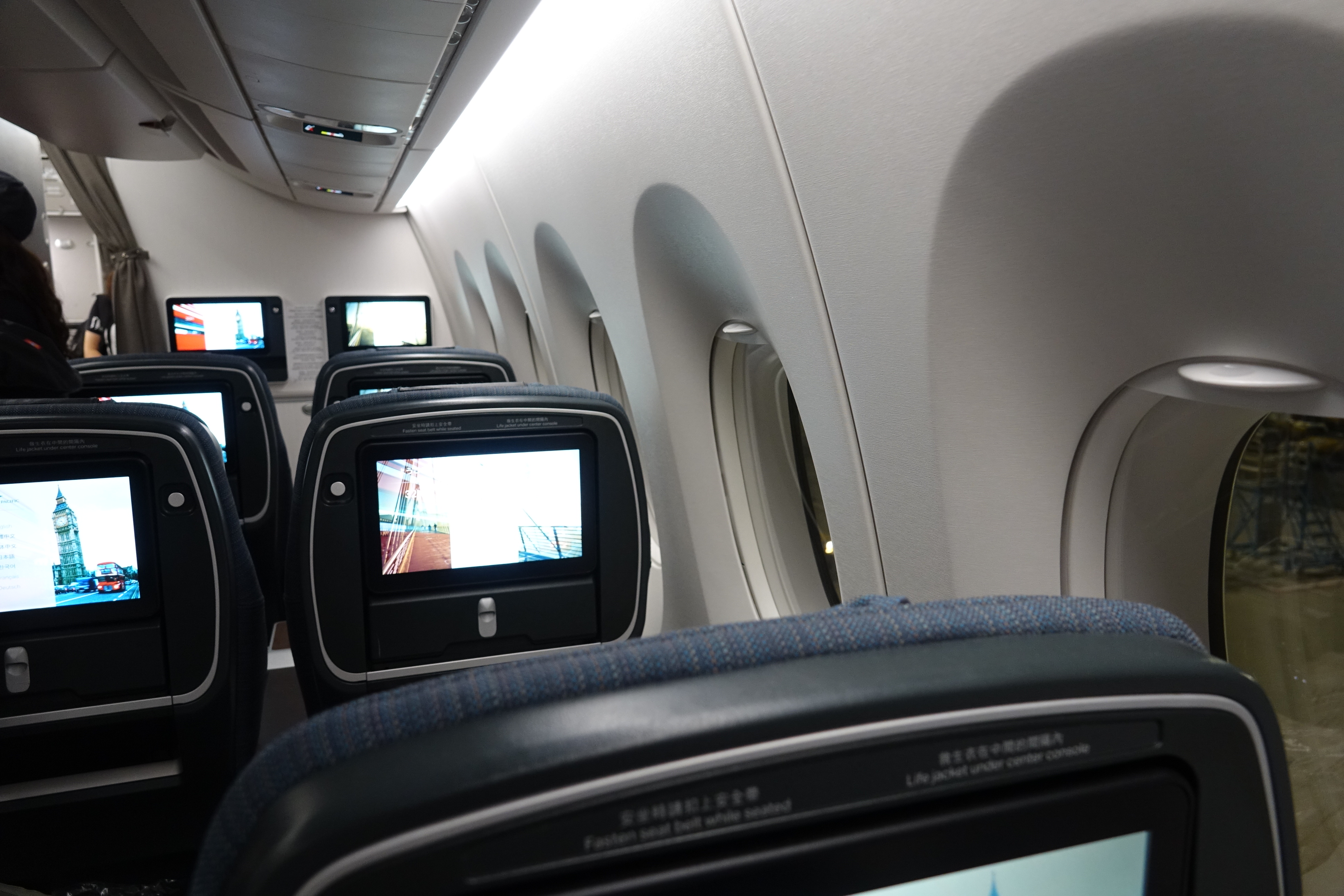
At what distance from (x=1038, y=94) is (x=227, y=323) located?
910 centimetres

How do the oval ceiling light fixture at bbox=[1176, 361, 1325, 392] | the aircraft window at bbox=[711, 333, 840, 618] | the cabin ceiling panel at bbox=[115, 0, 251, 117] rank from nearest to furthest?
the oval ceiling light fixture at bbox=[1176, 361, 1325, 392] < the cabin ceiling panel at bbox=[115, 0, 251, 117] < the aircraft window at bbox=[711, 333, 840, 618]

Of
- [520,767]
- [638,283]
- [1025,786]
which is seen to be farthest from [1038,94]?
[638,283]

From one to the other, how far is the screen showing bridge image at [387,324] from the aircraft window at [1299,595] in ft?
28.2

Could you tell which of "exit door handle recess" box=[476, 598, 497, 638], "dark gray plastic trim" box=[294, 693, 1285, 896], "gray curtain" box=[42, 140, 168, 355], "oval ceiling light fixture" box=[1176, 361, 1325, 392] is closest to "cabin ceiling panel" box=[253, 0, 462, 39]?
"exit door handle recess" box=[476, 598, 497, 638]

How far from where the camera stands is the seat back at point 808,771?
0.39 m

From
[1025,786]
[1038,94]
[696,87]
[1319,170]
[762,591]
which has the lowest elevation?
[762,591]

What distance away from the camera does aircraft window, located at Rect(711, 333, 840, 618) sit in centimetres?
326

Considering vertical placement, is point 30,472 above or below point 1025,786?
above

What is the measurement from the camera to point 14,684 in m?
2.02

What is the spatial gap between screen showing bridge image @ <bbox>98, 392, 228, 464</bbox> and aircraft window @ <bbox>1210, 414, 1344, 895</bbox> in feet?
12.1

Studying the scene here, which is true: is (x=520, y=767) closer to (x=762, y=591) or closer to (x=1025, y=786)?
(x=1025, y=786)

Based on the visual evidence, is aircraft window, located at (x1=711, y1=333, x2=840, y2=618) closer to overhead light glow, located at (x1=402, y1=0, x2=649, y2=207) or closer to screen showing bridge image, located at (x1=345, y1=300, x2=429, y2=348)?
overhead light glow, located at (x1=402, y1=0, x2=649, y2=207)

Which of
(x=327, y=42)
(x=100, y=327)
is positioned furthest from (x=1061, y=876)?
(x=100, y=327)

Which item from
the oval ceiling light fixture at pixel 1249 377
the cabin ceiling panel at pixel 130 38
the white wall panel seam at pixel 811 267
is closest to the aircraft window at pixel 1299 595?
the oval ceiling light fixture at pixel 1249 377
